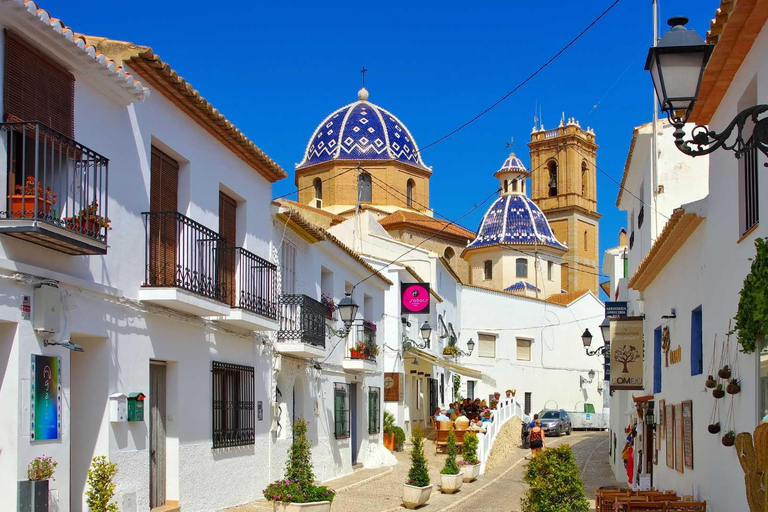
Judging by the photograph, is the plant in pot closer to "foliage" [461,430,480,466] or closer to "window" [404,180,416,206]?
"foliage" [461,430,480,466]

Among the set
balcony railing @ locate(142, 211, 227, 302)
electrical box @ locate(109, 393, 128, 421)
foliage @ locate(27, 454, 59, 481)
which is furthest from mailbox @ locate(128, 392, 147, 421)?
foliage @ locate(27, 454, 59, 481)

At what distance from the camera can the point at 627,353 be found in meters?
18.2

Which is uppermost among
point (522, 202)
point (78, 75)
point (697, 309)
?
point (522, 202)

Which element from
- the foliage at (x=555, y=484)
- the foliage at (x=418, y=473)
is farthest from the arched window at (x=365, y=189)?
the foliage at (x=555, y=484)

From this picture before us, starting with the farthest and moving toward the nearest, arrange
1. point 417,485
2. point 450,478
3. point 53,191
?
point 450,478 → point 417,485 → point 53,191

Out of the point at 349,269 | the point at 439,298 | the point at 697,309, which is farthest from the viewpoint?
the point at 439,298

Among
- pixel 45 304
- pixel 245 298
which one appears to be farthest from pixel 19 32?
pixel 245 298

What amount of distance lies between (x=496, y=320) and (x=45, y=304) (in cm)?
3431

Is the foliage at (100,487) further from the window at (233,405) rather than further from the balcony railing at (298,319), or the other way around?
the balcony railing at (298,319)

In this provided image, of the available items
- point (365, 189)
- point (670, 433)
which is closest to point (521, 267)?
point (365, 189)

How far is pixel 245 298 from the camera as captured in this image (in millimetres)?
14023

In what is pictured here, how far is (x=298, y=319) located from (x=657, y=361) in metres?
6.15

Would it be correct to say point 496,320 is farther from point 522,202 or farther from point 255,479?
point 255,479

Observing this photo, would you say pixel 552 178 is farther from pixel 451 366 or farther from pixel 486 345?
pixel 451 366
